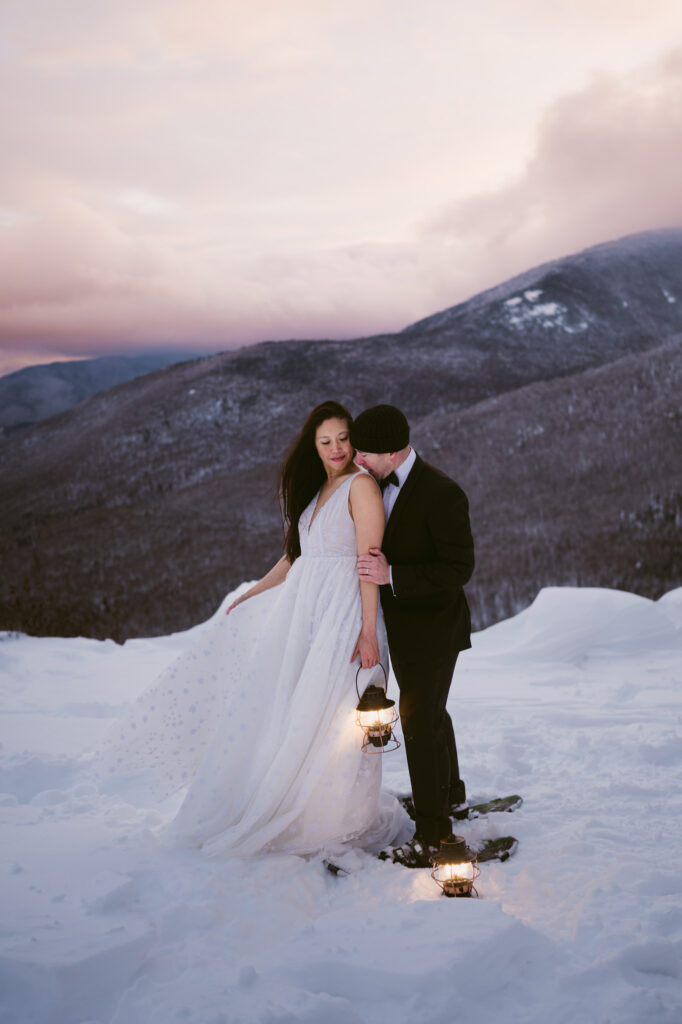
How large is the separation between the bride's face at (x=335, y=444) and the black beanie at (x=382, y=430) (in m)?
0.28

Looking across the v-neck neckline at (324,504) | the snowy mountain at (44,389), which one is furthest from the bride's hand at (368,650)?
the snowy mountain at (44,389)

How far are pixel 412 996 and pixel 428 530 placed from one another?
5.75 ft

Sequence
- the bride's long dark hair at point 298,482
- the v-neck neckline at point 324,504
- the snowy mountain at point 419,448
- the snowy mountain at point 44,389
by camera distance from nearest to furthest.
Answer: the v-neck neckline at point 324,504
the bride's long dark hair at point 298,482
the snowy mountain at point 419,448
the snowy mountain at point 44,389

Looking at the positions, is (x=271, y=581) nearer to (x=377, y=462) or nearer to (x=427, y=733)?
(x=377, y=462)

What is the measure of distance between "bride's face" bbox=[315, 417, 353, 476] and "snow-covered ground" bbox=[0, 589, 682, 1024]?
1900mm

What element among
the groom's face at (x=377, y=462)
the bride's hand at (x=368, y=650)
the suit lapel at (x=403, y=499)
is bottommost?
the bride's hand at (x=368, y=650)

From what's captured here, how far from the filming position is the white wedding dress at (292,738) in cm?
298

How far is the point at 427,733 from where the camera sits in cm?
298

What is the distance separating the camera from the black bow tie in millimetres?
3002

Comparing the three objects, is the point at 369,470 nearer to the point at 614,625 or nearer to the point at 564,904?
the point at 564,904

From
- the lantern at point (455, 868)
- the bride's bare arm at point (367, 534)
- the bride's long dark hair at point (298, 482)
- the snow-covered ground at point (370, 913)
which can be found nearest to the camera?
the snow-covered ground at point (370, 913)

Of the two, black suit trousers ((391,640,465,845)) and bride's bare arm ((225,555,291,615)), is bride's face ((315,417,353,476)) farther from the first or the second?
black suit trousers ((391,640,465,845))

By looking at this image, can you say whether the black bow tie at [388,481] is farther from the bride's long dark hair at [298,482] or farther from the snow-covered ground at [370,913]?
the snow-covered ground at [370,913]

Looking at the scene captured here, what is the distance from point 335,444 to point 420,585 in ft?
2.74
